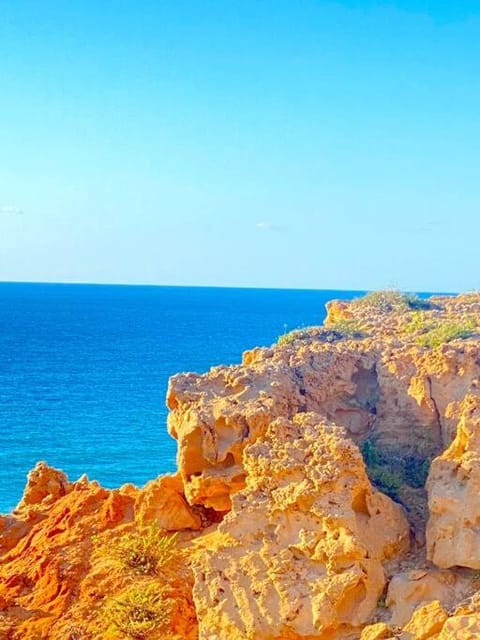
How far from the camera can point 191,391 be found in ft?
38.9

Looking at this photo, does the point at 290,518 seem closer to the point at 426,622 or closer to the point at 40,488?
the point at 426,622

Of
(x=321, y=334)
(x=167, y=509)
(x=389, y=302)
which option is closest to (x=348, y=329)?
(x=321, y=334)

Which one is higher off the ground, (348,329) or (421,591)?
(348,329)

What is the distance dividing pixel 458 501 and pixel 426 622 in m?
1.91

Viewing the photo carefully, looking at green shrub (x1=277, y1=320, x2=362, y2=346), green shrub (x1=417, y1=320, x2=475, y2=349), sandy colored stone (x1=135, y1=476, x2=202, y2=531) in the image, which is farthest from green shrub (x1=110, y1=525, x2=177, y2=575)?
green shrub (x1=417, y1=320, x2=475, y2=349)

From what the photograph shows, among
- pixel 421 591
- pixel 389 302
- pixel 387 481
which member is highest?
pixel 389 302

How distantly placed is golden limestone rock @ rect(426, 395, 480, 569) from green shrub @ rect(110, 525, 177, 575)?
150 inches

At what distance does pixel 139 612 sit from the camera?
9.79m

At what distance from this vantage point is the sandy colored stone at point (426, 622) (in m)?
7.66

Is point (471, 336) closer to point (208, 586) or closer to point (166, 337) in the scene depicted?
point (208, 586)

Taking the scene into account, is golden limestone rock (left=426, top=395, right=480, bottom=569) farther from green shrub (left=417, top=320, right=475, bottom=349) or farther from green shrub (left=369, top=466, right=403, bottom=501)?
green shrub (left=417, top=320, right=475, bottom=349)

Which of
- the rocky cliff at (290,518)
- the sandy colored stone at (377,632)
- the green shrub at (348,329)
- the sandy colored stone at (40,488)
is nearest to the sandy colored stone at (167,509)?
the rocky cliff at (290,518)

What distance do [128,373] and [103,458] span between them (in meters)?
23.6

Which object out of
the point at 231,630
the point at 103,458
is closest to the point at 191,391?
the point at 231,630
